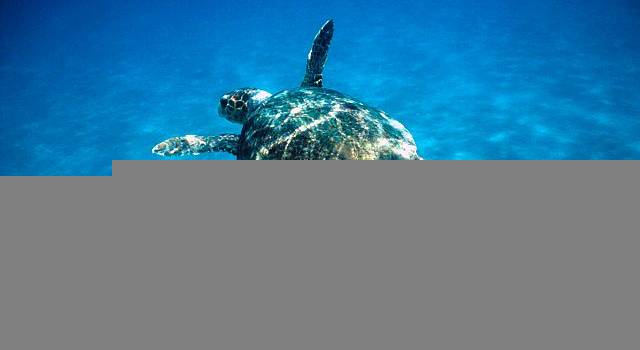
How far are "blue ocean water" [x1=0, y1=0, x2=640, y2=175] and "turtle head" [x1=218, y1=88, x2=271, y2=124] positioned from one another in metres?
2.57

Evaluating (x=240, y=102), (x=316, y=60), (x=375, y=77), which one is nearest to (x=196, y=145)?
(x=240, y=102)

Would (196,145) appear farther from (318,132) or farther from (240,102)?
(318,132)

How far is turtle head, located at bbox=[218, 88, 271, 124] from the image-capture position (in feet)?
21.9

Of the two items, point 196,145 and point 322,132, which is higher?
point 196,145

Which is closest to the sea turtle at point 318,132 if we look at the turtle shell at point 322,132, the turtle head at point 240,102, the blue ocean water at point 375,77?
the turtle shell at point 322,132

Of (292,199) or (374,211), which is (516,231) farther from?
(292,199)

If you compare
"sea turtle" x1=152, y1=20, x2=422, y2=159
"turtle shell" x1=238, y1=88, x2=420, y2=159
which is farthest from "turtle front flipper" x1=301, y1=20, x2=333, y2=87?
"turtle shell" x1=238, y1=88, x2=420, y2=159

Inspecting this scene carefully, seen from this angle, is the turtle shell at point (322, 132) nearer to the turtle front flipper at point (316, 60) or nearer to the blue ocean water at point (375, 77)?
the turtle front flipper at point (316, 60)

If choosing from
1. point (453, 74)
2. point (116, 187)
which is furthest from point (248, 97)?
point (453, 74)

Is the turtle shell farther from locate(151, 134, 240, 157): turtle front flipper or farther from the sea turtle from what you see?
locate(151, 134, 240, 157): turtle front flipper

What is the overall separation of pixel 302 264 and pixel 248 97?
19.0 feet

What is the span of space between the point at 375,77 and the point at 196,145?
29.4 feet

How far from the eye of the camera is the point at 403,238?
1409 mm

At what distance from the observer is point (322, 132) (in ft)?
13.4
